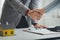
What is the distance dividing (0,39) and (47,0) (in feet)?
9.27

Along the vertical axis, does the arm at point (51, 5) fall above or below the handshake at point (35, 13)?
above

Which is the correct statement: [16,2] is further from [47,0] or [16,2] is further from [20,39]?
[47,0]

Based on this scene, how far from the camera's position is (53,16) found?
3912 mm

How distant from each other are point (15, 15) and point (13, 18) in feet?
0.15

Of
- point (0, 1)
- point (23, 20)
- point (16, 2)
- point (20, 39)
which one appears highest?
point (0, 1)

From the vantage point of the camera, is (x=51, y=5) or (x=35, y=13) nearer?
(x=35, y=13)

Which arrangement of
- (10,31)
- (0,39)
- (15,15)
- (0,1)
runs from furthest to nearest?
(0,1)
(15,15)
(10,31)
(0,39)

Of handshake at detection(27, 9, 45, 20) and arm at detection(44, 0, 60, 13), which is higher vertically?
arm at detection(44, 0, 60, 13)

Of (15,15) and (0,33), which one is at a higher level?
(15,15)

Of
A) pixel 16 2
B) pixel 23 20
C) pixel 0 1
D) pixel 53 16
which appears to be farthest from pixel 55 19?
pixel 16 2

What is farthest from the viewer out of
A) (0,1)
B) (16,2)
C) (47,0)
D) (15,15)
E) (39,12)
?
(47,0)

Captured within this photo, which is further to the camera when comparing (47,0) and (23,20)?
(47,0)

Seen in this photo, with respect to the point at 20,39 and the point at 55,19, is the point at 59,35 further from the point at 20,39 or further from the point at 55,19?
the point at 55,19

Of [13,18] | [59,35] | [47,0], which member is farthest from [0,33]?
[47,0]
